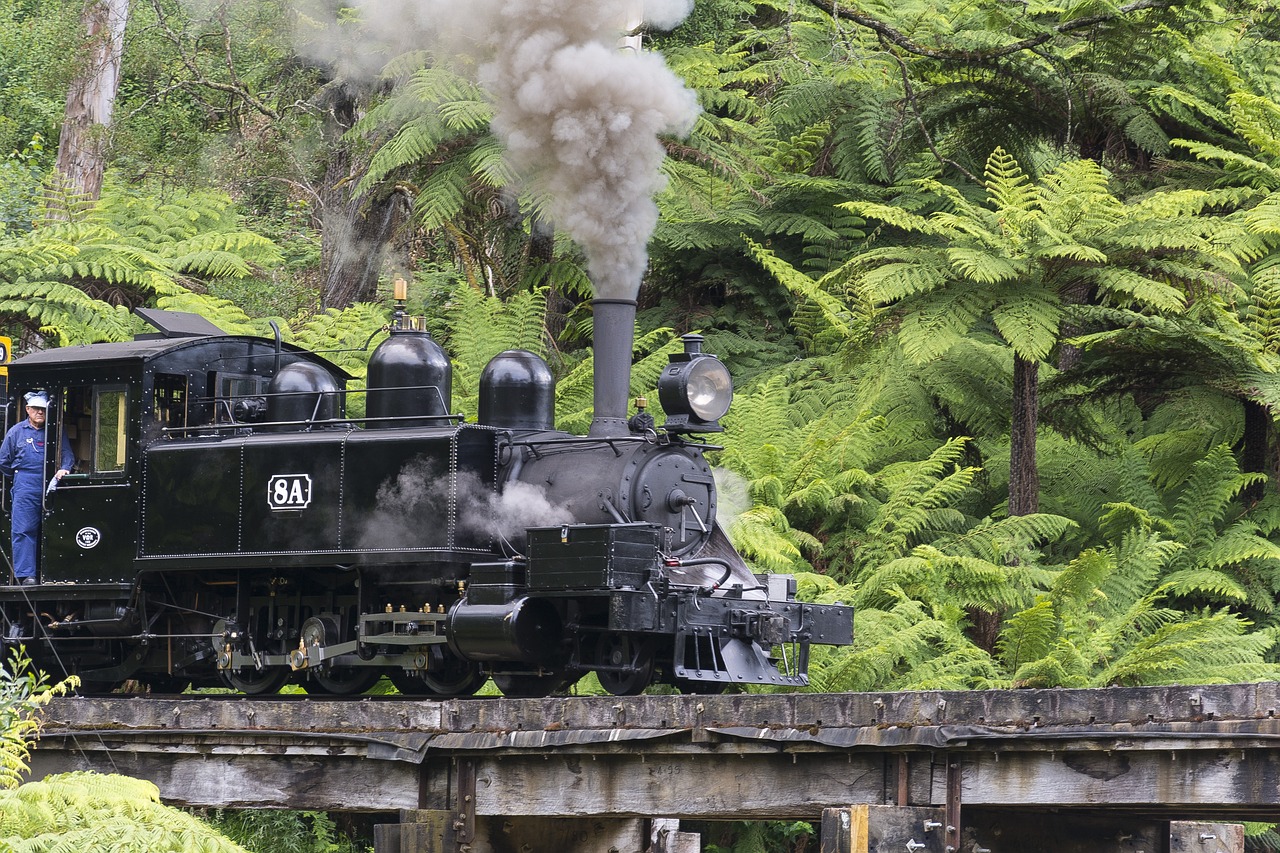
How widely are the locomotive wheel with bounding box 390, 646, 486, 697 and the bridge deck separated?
1561 millimetres

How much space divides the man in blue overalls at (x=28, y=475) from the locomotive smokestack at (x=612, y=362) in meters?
3.92

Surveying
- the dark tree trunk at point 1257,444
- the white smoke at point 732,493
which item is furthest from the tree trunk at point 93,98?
the dark tree trunk at point 1257,444

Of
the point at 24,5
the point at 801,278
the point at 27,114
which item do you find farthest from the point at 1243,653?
the point at 24,5

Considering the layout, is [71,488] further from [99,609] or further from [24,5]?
[24,5]

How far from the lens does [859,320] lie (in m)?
12.9

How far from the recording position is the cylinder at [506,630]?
869 cm

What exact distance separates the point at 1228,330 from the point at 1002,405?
2.24m

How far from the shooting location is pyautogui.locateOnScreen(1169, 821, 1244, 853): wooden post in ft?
22.6

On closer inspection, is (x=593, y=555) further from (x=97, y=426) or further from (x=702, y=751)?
(x=97, y=426)

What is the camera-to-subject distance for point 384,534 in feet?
31.1

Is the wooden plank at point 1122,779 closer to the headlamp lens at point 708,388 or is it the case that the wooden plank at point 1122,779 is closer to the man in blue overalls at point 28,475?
the headlamp lens at point 708,388

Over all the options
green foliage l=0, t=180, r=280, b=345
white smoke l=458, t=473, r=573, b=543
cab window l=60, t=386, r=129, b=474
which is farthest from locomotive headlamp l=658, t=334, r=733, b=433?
green foliage l=0, t=180, r=280, b=345

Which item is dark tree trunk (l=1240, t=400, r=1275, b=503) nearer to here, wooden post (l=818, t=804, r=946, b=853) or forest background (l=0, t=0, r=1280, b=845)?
forest background (l=0, t=0, r=1280, b=845)

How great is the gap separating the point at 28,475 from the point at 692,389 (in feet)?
15.9
